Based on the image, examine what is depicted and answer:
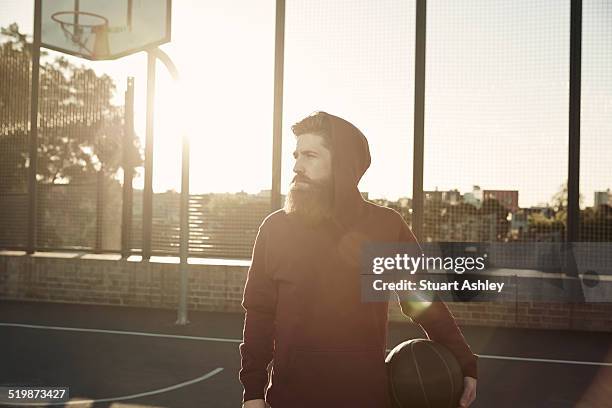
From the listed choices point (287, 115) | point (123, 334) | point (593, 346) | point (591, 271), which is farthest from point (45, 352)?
point (591, 271)

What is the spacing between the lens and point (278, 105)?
10.5m

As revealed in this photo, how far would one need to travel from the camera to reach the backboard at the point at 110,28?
10.4 metres

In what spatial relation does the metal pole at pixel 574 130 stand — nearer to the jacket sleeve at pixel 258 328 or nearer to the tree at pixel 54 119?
the tree at pixel 54 119

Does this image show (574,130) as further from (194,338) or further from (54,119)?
(54,119)

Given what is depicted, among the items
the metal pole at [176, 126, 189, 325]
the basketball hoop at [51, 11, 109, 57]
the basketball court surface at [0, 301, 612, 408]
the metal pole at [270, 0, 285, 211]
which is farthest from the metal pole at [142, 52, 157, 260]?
the metal pole at [270, 0, 285, 211]

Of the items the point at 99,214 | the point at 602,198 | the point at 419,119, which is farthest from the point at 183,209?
the point at 602,198

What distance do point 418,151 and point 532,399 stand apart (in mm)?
4848

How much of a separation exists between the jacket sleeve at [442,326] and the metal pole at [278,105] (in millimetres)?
7931

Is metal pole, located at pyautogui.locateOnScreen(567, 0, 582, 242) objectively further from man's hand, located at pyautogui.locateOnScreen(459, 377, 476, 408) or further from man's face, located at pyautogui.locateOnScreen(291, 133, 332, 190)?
→ man's face, located at pyautogui.locateOnScreen(291, 133, 332, 190)

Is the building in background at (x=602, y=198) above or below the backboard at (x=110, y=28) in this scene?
below

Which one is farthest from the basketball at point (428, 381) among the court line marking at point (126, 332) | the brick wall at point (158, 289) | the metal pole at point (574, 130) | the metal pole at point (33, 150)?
the metal pole at point (33, 150)

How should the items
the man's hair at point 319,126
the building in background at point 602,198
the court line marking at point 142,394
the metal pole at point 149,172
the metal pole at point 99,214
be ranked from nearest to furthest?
the man's hair at point 319,126 → the court line marking at point 142,394 → the building in background at point 602,198 → the metal pole at point 149,172 → the metal pole at point 99,214

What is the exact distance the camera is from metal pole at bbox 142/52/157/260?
11031 millimetres

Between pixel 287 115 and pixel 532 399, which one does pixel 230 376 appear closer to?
pixel 532 399
